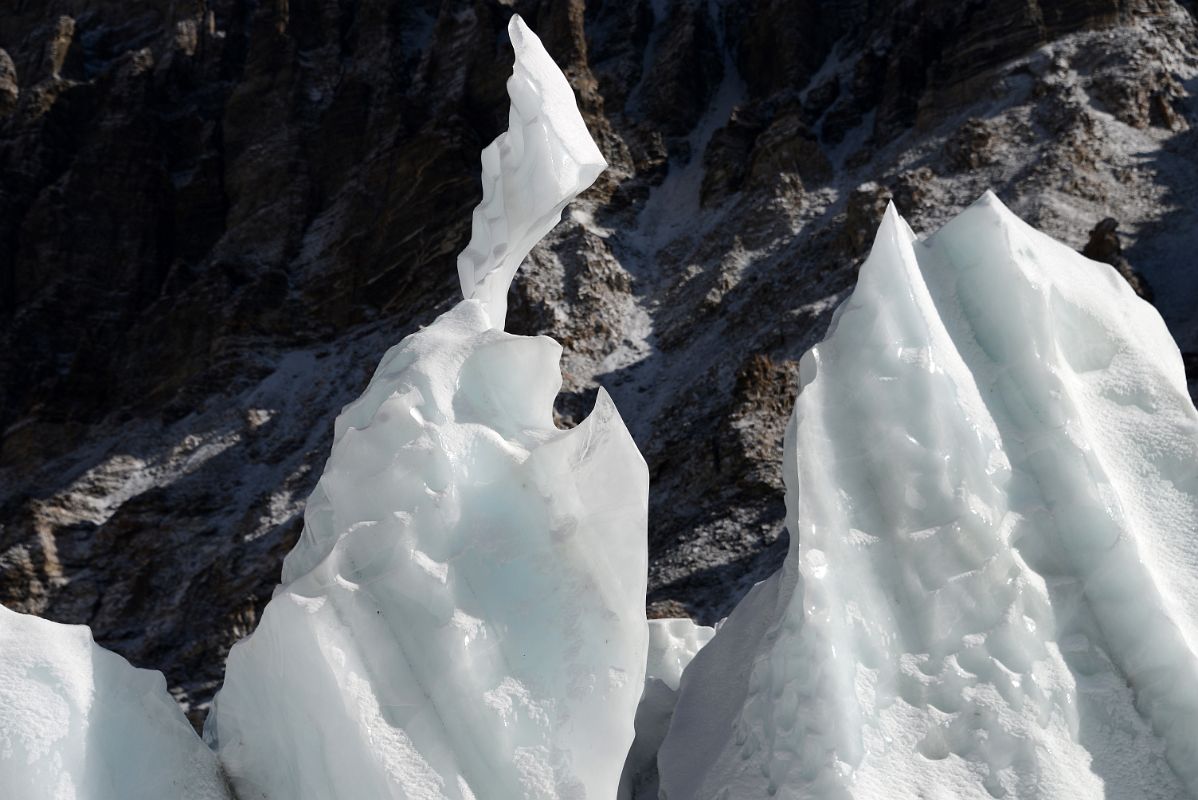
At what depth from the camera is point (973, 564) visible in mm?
3771

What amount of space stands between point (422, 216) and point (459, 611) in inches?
1124

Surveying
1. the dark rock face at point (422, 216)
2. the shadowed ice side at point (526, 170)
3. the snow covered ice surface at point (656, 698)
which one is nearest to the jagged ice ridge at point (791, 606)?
the snow covered ice surface at point (656, 698)

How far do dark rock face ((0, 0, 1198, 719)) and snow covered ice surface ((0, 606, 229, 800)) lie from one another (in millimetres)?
13472

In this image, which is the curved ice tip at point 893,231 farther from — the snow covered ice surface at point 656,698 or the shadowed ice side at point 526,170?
the snow covered ice surface at point 656,698

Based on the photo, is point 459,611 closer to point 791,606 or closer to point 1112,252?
point 791,606

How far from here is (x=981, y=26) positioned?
99.3ft

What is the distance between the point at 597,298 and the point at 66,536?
11.3 meters

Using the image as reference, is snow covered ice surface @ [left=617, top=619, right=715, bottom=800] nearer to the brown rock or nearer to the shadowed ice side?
the shadowed ice side

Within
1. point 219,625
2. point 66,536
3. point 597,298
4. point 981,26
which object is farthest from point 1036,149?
point 66,536

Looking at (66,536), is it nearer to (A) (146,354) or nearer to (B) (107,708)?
(A) (146,354)

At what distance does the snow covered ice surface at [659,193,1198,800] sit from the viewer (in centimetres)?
357

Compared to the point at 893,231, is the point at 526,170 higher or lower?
higher

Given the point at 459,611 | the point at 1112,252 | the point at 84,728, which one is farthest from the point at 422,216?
the point at 84,728

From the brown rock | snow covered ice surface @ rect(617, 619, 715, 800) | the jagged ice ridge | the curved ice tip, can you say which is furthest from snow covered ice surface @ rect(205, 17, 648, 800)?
the brown rock
